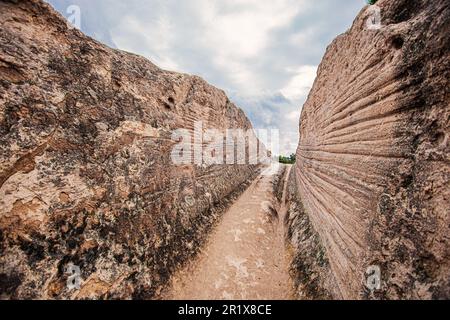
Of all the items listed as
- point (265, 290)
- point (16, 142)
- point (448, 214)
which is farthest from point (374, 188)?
point (16, 142)

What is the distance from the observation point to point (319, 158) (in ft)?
24.6

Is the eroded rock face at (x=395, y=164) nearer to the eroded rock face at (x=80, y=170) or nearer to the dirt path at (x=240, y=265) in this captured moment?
the dirt path at (x=240, y=265)

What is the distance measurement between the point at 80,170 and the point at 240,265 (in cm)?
529

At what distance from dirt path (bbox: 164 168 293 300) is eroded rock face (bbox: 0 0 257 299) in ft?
1.94

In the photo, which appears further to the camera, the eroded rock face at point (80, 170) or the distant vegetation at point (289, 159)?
the distant vegetation at point (289, 159)

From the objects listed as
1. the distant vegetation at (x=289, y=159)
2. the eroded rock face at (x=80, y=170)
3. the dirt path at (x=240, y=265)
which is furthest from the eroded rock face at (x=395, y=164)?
the distant vegetation at (x=289, y=159)

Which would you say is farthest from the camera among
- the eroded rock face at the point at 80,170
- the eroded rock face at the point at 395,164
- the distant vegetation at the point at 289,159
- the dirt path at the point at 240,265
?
the distant vegetation at the point at 289,159

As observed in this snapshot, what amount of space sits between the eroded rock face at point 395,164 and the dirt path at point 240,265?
3.70ft

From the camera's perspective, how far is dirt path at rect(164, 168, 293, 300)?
17.2ft

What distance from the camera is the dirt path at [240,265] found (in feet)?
17.2

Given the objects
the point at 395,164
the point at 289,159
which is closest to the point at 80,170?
the point at 395,164

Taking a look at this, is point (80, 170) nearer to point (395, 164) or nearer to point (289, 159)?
point (395, 164)

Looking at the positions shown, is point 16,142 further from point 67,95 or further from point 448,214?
point 448,214

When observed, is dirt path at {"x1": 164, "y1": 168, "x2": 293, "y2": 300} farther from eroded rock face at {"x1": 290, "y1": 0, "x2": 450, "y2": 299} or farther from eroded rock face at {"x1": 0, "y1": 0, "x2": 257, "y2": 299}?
eroded rock face at {"x1": 290, "y1": 0, "x2": 450, "y2": 299}
